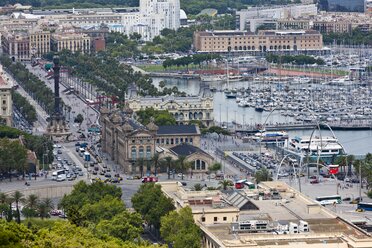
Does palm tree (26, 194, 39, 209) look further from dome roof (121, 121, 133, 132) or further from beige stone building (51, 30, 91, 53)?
beige stone building (51, 30, 91, 53)

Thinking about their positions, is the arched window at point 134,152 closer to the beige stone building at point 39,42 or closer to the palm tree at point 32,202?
the palm tree at point 32,202

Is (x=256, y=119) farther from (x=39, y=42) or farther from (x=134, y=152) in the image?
(x=39, y=42)

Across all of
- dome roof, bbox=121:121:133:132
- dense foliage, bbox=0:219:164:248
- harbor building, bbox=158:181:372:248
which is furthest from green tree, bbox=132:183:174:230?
dome roof, bbox=121:121:133:132

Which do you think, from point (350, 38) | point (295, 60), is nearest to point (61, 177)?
point (295, 60)

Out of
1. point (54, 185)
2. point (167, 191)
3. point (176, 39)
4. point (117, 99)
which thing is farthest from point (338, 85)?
point (167, 191)

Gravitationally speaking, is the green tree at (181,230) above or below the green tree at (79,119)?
above

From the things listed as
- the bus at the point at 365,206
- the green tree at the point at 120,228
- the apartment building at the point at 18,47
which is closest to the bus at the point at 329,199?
the bus at the point at 365,206

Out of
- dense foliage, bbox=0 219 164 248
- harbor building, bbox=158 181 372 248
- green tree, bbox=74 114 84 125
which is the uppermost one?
dense foliage, bbox=0 219 164 248
